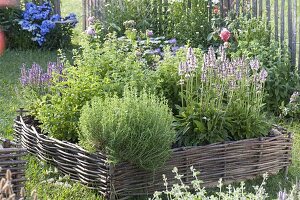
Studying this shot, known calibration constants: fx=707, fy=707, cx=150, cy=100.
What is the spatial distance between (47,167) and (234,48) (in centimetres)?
292

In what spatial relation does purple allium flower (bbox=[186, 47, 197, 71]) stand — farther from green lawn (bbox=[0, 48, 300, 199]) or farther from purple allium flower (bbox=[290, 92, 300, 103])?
purple allium flower (bbox=[290, 92, 300, 103])

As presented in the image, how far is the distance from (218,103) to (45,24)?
531cm

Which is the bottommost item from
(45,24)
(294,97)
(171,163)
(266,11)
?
(171,163)

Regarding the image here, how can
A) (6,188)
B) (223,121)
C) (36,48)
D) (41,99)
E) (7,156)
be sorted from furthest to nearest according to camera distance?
1. (36,48)
2. (41,99)
3. (223,121)
4. (7,156)
5. (6,188)

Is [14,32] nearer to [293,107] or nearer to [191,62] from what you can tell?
[293,107]

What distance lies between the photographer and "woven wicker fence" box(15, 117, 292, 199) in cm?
504

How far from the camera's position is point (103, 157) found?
197 inches

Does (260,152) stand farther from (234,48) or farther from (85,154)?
(234,48)

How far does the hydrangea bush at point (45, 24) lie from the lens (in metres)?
10.2

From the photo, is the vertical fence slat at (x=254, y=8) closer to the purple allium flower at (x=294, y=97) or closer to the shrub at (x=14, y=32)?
the purple allium flower at (x=294, y=97)

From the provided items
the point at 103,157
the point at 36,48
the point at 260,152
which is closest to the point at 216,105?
the point at 260,152

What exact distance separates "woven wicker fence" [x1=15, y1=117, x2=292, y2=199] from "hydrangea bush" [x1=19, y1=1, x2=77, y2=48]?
4469 mm

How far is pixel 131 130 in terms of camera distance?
15.8ft

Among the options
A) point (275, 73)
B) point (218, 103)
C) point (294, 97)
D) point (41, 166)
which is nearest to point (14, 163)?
point (41, 166)
